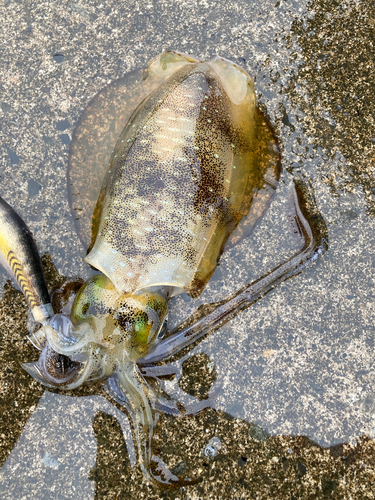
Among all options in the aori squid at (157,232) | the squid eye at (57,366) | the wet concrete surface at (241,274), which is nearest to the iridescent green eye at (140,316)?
the aori squid at (157,232)

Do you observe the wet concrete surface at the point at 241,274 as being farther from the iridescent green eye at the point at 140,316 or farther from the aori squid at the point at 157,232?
the iridescent green eye at the point at 140,316

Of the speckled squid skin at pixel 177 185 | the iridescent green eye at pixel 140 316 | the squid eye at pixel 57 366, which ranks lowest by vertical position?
the squid eye at pixel 57 366

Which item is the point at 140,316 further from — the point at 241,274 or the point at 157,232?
the point at 241,274

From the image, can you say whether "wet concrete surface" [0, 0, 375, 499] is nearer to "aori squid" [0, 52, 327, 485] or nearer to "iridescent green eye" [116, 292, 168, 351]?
"aori squid" [0, 52, 327, 485]

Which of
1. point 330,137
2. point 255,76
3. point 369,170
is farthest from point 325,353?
point 255,76

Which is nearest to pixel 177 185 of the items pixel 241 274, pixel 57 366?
pixel 241 274

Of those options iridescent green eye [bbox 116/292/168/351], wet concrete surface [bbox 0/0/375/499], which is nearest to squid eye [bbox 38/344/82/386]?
wet concrete surface [bbox 0/0/375/499]

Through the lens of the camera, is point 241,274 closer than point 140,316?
No
